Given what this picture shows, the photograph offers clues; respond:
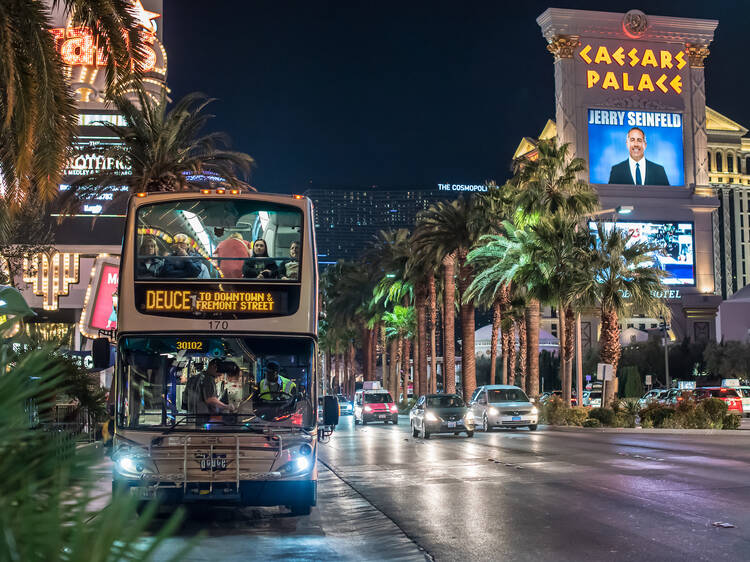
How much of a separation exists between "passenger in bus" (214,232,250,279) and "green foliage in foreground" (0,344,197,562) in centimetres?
1191

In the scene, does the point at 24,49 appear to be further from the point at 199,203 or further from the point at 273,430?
the point at 273,430

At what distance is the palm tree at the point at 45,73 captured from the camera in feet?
41.0

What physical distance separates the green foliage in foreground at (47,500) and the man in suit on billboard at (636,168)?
99322mm

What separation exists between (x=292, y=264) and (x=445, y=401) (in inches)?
948

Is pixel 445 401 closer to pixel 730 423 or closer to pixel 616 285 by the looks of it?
pixel 616 285

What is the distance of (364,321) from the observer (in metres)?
84.3

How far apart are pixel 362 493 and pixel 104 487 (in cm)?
→ 1492

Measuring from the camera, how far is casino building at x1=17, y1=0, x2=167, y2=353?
4266 centimetres

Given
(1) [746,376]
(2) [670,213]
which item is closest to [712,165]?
(2) [670,213]

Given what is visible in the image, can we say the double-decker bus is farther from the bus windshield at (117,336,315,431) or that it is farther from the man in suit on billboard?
the man in suit on billboard

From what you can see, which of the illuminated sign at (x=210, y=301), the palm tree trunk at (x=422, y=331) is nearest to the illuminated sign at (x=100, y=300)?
the palm tree trunk at (x=422, y=331)

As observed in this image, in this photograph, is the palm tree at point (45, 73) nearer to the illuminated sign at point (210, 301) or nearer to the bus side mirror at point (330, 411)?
the illuminated sign at point (210, 301)

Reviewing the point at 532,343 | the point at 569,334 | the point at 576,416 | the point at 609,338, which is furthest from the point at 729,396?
the point at 576,416

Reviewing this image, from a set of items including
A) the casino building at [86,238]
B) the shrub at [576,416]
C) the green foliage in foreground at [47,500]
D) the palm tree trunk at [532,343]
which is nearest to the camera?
the green foliage in foreground at [47,500]
